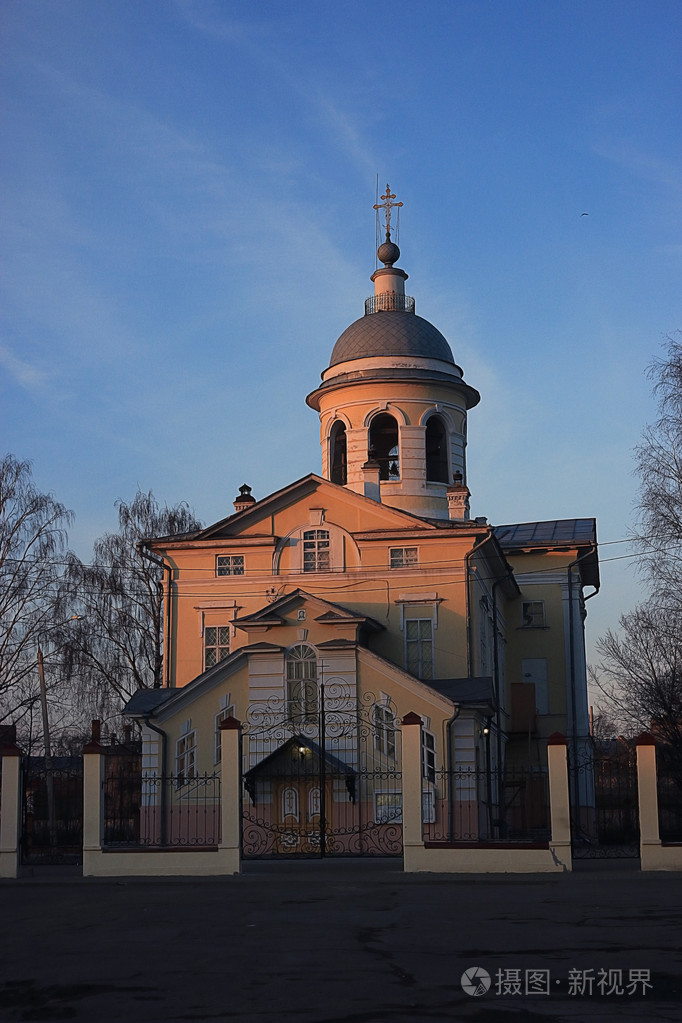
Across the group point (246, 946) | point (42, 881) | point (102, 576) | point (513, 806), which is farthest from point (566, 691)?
point (246, 946)

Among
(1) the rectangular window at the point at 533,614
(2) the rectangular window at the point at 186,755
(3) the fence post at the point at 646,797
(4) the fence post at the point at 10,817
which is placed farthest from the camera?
(1) the rectangular window at the point at 533,614

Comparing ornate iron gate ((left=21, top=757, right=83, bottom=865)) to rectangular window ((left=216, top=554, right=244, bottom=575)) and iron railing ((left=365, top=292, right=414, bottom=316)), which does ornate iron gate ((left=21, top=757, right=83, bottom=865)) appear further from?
iron railing ((left=365, top=292, right=414, bottom=316))

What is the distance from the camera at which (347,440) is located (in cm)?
3412

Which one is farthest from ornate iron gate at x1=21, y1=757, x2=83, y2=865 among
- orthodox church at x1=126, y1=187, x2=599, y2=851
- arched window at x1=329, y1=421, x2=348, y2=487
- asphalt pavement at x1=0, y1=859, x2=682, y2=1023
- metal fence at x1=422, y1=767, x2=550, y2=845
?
arched window at x1=329, y1=421, x2=348, y2=487

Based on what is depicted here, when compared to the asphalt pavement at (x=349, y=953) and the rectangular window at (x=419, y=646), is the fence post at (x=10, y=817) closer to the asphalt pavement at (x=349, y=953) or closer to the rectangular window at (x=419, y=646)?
the asphalt pavement at (x=349, y=953)

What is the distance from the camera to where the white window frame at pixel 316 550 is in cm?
2967

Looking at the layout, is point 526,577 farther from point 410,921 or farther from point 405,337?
point 410,921

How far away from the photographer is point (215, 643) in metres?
30.3

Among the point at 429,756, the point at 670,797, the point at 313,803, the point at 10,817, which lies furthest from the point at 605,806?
the point at 10,817

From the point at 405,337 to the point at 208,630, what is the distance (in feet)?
33.7

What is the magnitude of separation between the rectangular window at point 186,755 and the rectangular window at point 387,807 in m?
4.18

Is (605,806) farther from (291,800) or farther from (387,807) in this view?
(291,800)

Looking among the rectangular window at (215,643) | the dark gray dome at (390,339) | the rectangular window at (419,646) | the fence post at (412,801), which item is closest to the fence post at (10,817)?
the fence post at (412,801)

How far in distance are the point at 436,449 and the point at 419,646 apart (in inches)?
293
